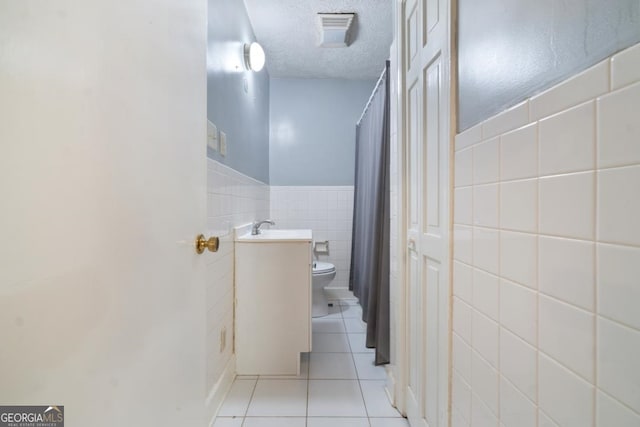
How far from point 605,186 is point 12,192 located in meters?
0.75

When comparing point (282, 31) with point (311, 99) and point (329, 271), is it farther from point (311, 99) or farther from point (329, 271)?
point (329, 271)

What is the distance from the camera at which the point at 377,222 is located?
1.96 m

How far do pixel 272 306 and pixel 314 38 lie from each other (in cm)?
218

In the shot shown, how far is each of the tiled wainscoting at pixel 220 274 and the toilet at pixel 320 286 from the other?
96 cm

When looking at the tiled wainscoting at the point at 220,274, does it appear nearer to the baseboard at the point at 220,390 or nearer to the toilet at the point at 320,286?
the baseboard at the point at 220,390

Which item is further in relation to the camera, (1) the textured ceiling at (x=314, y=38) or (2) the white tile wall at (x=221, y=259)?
(1) the textured ceiling at (x=314, y=38)

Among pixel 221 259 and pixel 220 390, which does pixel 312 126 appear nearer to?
pixel 221 259

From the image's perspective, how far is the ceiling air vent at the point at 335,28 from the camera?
218 cm

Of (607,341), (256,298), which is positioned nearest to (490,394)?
(607,341)

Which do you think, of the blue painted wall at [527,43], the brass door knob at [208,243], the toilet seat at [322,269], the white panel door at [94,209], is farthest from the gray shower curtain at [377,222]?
the white panel door at [94,209]

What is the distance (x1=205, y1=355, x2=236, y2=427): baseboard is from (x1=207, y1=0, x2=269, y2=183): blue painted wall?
1.12 m

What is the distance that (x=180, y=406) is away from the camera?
0.67 m

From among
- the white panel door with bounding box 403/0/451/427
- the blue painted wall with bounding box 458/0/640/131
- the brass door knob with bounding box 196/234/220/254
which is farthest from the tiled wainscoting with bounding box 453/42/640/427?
the brass door knob with bounding box 196/234/220/254

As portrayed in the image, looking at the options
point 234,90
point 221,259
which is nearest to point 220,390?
point 221,259
